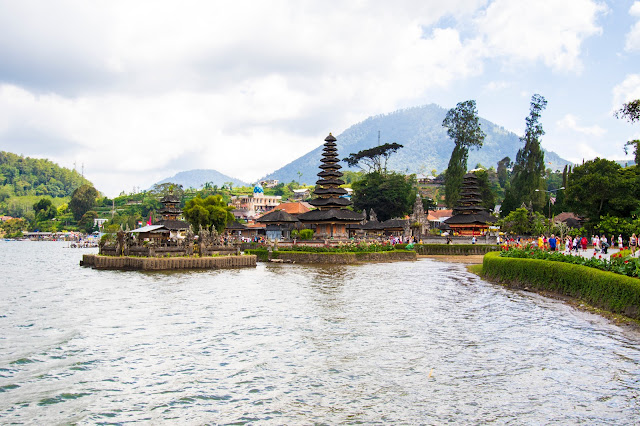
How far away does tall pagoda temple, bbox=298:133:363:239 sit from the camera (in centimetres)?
6925

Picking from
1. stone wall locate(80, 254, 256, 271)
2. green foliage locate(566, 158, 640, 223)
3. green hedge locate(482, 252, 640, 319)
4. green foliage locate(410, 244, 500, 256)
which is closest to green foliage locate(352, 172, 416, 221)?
green foliage locate(410, 244, 500, 256)

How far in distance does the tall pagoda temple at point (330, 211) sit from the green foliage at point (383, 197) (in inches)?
874

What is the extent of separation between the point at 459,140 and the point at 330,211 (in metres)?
40.9

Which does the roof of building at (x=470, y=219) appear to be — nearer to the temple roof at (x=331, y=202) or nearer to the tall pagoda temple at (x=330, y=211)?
the tall pagoda temple at (x=330, y=211)

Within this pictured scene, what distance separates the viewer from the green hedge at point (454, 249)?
66.8 metres

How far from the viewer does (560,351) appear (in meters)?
16.2

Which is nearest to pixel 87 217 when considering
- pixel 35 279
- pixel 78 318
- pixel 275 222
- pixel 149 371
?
pixel 275 222

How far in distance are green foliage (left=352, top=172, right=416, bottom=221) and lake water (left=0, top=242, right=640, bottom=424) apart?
224ft

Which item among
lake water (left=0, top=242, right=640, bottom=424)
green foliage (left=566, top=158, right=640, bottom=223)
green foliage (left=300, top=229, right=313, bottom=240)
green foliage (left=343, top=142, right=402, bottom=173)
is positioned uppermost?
green foliage (left=343, top=142, right=402, bottom=173)

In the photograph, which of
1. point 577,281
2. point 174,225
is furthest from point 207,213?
point 577,281

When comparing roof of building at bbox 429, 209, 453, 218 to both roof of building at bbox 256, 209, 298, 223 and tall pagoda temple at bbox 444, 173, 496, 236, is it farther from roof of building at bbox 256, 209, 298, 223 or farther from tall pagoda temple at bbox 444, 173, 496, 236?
roof of building at bbox 256, 209, 298, 223

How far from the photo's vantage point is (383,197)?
96688 mm

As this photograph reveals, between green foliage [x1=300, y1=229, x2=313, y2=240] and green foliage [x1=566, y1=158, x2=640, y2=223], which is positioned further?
green foliage [x1=300, y1=229, x2=313, y2=240]

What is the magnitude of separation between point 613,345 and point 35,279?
41.3m
